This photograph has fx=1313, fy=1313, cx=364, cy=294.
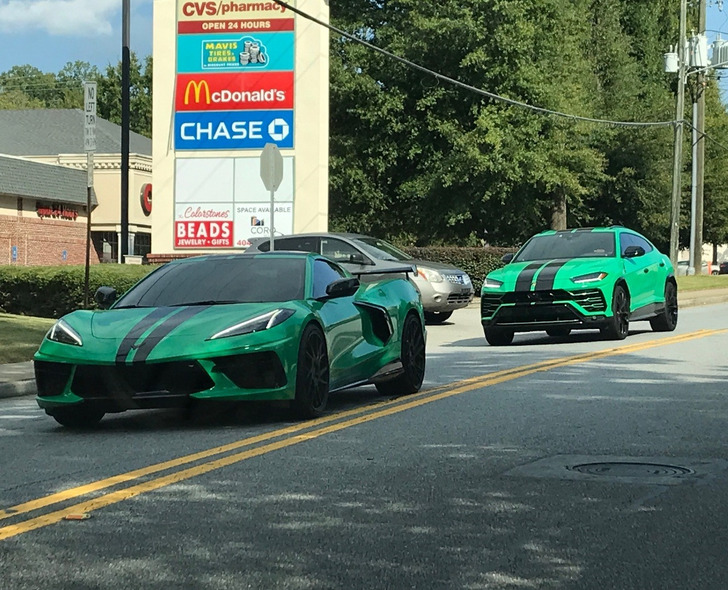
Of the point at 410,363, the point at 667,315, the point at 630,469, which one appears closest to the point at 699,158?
the point at 667,315

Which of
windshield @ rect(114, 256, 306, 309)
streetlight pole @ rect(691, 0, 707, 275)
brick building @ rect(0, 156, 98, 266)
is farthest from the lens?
brick building @ rect(0, 156, 98, 266)

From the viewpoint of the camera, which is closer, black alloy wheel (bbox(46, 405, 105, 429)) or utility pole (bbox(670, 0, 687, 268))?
black alloy wheel (bbox(46, 405, 105, 429))

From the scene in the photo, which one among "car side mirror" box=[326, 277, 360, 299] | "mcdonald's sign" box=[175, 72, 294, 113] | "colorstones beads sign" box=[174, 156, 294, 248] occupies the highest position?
"mcdonald's sign" box=[175, 72, 294, 113]

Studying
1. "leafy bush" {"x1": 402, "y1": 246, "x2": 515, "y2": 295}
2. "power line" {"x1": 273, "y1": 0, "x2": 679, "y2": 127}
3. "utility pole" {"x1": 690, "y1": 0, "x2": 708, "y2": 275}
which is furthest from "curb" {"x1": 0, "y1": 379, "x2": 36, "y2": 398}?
"utility pole" {"x1": 690, "y1": 0, "x2": 708, "y2": 275}

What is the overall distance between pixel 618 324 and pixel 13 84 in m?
112

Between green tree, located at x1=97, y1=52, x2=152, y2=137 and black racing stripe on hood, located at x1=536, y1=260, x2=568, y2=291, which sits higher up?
green tree, located at x1=97, y1=52, x2=152, y2=137

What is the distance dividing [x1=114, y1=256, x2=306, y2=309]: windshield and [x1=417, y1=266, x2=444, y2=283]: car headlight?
11803 millimetres

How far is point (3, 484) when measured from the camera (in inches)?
281

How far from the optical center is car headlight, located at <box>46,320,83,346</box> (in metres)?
9.34

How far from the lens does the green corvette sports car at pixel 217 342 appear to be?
9102mm

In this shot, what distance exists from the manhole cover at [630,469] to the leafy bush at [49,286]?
15.8 m

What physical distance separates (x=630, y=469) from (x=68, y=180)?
181 feet

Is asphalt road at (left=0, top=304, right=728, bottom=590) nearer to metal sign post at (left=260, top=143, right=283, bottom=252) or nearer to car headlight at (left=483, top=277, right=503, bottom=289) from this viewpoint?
car headlight at (left=483, top=277, right=503, bottom=289)

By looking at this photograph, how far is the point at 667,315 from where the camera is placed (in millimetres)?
20344
